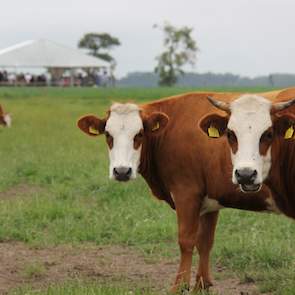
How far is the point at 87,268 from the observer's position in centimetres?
781

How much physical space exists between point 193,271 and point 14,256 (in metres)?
1.92

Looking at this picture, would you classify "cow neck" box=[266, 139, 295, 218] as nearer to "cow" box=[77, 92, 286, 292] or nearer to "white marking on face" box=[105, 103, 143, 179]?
"cow" box=[77, 92, 286, 292]

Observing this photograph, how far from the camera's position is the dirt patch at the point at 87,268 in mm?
7219

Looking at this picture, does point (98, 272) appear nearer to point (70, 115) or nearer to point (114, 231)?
point (114, 231)

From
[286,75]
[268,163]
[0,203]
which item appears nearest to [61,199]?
[0,203]

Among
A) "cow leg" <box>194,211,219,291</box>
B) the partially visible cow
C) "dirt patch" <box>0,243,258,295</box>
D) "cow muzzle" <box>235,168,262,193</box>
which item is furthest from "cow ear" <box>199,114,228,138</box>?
the partially visible cow

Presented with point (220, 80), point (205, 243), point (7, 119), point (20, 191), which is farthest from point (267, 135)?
point (220, 80)

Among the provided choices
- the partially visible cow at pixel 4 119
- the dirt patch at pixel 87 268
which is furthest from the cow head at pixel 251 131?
the partially visible cow at pixel 4 119

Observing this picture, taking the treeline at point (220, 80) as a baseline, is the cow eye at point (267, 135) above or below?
above

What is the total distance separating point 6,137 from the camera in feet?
67.4

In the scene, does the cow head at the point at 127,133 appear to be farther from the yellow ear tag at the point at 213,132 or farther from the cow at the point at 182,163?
the yellow ear tag at the point at 213,132

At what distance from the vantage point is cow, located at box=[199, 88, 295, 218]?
574cm

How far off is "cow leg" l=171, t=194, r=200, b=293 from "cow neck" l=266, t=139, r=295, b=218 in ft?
2.47

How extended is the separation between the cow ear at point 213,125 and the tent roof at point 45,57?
59.2 m
